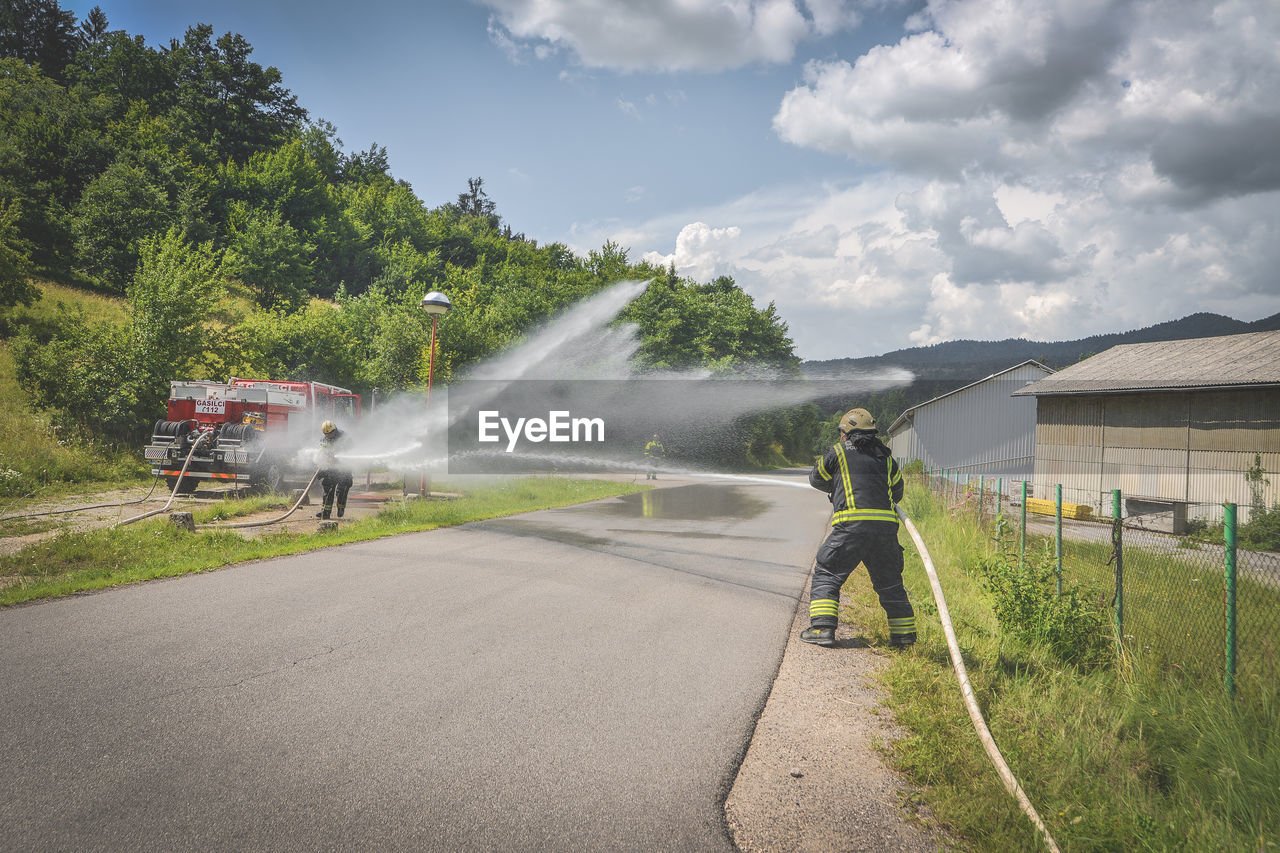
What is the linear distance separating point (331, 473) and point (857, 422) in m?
10.0

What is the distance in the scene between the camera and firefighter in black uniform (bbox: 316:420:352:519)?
12.5 meters

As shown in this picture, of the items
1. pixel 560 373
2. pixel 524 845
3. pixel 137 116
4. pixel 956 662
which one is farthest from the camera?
pixel 137 116

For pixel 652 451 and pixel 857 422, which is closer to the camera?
pixel 857 422

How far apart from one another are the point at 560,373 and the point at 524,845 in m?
27.9

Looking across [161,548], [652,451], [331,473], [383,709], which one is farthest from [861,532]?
[652,451]

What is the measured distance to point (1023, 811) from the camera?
3.07 m

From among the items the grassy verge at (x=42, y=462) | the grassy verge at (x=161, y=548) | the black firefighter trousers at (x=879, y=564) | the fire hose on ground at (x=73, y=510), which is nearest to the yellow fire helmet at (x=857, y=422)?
the black firefighter trousers at (x=879, y=564)

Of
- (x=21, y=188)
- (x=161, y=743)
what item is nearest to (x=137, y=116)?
(x=21, y=188)

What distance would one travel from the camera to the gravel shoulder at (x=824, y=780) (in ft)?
10.00

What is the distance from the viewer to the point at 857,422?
6176mm

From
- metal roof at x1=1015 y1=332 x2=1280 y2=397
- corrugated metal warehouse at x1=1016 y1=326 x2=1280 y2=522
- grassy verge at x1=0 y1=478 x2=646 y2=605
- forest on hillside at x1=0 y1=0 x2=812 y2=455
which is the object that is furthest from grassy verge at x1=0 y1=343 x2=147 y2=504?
metal roof at x1=1015 y1=332 x2=1280 y2=397

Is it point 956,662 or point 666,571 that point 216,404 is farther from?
point 956,662

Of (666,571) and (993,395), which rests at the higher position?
(993,395)

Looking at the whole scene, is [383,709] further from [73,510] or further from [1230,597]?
[73,510]
